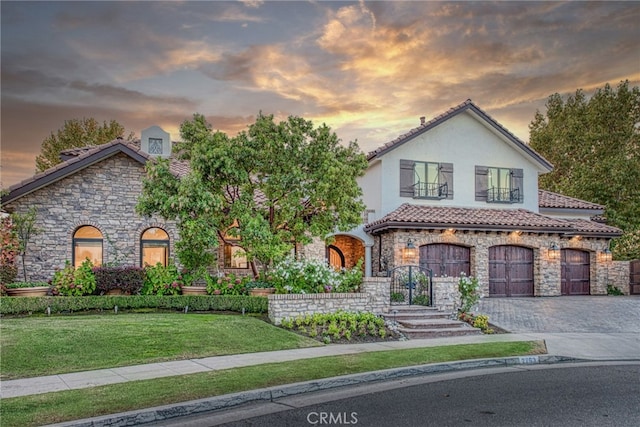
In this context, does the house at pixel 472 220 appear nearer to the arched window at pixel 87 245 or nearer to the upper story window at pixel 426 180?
the upper story window at pixel 426 180

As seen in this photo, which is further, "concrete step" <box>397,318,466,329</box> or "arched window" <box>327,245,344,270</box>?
"arched window" <box>327,245,344,270</box>

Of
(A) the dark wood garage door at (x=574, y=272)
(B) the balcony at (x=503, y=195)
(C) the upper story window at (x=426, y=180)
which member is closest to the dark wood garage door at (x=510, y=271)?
(A) the dark wood garage door at (x=574, y=272)

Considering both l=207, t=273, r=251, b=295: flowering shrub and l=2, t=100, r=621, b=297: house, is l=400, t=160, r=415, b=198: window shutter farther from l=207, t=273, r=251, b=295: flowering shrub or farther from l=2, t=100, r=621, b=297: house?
l=207, t=273, r=251, b=295: flowering shrub

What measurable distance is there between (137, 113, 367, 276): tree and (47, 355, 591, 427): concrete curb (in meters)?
7.72

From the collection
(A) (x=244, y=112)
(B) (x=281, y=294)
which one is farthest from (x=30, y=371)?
(A) (x=244, y=112)

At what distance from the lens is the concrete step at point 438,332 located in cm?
1516

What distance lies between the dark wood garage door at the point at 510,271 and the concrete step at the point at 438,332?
31.6 feet

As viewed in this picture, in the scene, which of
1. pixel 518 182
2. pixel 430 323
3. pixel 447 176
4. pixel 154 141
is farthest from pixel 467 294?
pixel 154 141

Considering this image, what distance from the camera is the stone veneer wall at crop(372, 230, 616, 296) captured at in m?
23.6

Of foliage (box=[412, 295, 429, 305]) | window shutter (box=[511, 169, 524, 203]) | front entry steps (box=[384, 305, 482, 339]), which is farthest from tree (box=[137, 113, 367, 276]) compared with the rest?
window shutter (box=[511, 169, 524, 203])

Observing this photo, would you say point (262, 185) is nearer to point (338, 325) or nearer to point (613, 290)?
point (338, 325)

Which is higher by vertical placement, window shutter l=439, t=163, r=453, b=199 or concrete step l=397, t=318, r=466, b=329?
window shutter l=439, t=163, r=453, b=199

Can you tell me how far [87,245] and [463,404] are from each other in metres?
16.3

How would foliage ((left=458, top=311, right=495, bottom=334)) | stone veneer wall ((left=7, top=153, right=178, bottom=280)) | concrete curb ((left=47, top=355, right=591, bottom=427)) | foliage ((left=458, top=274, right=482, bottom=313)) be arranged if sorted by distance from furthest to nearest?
stone veneer wall ((left=7, top=153, right=178, bottom=280)) → foliage ((left=458, top=274, right=482, bottom=313)) → foliage ((left=458, top=311, right=495, bottom=334)) → concrete curb ((left=47, top=355, right=591, bottom=427))
